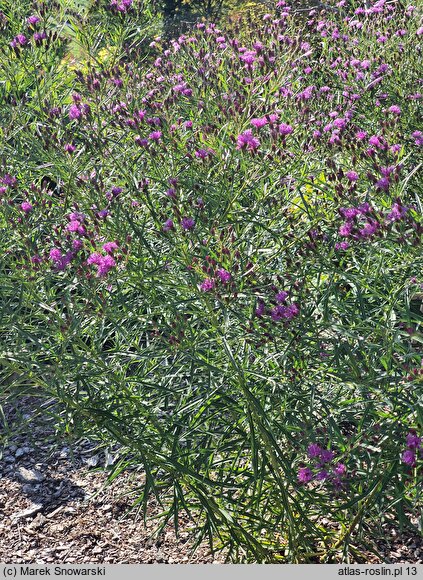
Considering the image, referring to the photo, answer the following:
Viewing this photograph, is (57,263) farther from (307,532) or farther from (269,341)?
(307,532)

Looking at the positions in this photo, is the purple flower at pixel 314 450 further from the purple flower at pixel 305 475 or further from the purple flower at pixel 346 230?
the purple flower at pixel 346 230

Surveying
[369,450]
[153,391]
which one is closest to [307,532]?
[369,450]

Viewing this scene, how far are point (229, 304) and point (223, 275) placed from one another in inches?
4.8

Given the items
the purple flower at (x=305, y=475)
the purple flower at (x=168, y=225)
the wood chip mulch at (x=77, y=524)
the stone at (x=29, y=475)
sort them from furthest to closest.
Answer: the stone at (x=29, y=475), the wood chip mulch at (x=77, y=524), the purple flower at (x=305, y=475), the purple flower at (x=168, y=225)

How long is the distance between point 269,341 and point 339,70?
2.55 metres

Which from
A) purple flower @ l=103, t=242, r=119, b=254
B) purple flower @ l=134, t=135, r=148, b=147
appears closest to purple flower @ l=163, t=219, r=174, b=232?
purple flower @ l=103, t=242, r=119, b=254

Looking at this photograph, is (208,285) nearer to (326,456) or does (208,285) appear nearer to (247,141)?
(247,141)

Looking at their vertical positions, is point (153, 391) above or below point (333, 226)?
below

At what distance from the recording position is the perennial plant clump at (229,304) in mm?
2801

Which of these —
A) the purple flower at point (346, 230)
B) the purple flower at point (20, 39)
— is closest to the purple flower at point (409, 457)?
the purple flower at point (346, 230)

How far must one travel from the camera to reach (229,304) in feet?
8.99

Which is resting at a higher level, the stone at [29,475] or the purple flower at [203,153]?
the purple flower at [203,153]

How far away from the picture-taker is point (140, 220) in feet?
10.8

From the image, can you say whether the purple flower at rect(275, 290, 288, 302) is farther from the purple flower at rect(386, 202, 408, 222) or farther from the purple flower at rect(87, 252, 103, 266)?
the purple flower at rect(87, 252, 103, 266)
